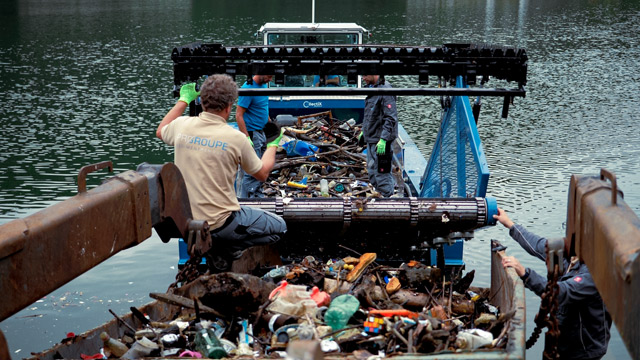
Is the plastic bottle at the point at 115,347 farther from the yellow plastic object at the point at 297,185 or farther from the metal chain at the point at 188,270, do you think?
the yellow plastic object at the point at 297,185

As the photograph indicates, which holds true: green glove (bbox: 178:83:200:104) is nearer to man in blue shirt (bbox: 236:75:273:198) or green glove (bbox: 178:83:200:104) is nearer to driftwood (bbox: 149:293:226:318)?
driftwood (bbox: 149:293:226:318)

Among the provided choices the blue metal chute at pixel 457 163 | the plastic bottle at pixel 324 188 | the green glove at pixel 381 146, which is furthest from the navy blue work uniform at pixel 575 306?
the plastic bottle at pixel 324 188

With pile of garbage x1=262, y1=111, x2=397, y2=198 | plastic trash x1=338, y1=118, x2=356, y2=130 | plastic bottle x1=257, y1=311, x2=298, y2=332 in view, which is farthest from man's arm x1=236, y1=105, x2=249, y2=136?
plastic bottle x1=257, y1=311, x2=298, y2=332

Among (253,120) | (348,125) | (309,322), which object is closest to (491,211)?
(309,322)

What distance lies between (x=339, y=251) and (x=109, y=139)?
9751 millimetres

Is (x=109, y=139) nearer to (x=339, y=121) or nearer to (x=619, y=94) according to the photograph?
(x=339, y=121)

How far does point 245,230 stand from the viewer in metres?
4.64

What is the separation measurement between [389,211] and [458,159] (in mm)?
1758

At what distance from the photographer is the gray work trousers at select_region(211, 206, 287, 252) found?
15.0 feet

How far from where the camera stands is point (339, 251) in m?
6.03

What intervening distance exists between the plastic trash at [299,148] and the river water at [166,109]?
2230 millimetres

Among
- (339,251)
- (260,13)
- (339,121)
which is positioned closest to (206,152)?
(339,251)

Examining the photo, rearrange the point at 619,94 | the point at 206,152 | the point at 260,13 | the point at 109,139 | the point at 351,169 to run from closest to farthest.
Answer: the point at 206,152 → the point at 351,169 → the point at 109,139 → the point at 619,94 → the point at 260,13

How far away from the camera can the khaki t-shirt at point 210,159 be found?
4359 mm
